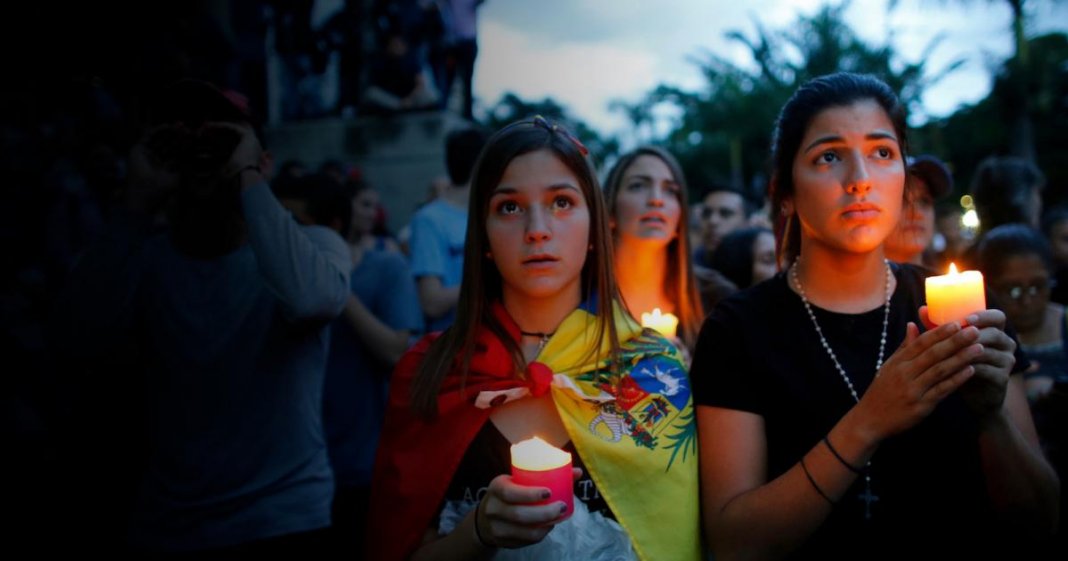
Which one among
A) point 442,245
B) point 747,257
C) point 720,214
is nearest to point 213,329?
point 442,245

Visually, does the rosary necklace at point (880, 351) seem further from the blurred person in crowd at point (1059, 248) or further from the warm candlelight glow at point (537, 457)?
the blurred person in crowd at point (1059, 248)

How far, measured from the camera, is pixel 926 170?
11.9 feet

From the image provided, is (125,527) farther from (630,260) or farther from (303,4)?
(303,4)

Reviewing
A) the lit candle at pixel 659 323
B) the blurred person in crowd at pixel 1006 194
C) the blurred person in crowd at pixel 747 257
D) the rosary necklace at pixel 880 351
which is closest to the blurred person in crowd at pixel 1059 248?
the blurred person in crowd at pixel 1006 194

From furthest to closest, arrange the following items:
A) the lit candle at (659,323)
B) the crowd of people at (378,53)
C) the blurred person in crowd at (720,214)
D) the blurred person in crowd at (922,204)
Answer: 1. the crowd of people at (378,53)
2. the blurred person in crowd at (720,214)
3. the blurred person in crowd at (922,204)
4. the lit candle at (659,323)

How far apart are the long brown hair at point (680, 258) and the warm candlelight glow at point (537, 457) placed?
215 centimetres

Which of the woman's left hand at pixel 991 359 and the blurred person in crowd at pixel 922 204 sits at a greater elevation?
the blurred person in crowd at pixel 922 204

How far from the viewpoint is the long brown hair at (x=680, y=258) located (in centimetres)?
371

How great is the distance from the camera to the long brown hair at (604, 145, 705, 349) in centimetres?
371

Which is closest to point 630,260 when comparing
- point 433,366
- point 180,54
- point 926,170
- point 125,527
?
point 926,170

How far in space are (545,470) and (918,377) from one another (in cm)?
86

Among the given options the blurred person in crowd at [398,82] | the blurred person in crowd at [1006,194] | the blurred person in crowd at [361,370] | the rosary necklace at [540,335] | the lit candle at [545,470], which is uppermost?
the blurred person in crowd at [398,82]

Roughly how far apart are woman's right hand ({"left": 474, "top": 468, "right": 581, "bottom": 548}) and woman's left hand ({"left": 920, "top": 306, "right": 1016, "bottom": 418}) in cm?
98

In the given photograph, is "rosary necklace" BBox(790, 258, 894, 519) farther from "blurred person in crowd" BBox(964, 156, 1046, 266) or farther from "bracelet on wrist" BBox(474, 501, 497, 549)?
"blurred person in crowd" BBox(964, 156, 1046, 266)
